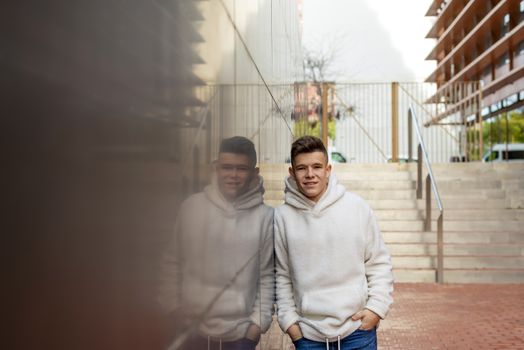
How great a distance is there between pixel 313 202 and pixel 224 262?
80cm

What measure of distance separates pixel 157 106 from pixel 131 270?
0.27 meters

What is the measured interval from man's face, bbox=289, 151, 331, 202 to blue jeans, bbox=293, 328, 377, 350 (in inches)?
20.7

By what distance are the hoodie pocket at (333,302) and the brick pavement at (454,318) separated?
1.80 meters

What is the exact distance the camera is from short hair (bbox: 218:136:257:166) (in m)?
2.00

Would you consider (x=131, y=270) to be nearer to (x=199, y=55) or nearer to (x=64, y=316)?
(x=64, y=316)

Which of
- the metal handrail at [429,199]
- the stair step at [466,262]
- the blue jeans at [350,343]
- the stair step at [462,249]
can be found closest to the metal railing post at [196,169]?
the blue jeans at [350,343]

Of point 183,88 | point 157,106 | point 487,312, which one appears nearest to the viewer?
point 157,106

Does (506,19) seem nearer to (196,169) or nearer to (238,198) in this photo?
(238,198)

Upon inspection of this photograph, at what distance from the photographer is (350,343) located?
271 cm

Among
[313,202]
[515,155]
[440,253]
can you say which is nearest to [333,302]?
[313,202]

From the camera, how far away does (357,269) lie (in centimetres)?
266

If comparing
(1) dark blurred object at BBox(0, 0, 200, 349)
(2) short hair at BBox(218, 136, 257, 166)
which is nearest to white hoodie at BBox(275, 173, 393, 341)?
(2) short hair at BBox(218, 136, 257, 166)

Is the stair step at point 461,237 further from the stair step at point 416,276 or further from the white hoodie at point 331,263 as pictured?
the white hoodie at point 331,263

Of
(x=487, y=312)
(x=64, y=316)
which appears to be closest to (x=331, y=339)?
(x=64, y=316)
